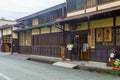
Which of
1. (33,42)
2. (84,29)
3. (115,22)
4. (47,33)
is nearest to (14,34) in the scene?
(33,42)

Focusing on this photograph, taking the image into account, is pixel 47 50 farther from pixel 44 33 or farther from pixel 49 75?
pixel 49 75

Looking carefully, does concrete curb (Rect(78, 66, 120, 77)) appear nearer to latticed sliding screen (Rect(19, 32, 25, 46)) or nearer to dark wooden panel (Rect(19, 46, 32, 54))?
dark wooden panel (Rect(19, 46, 32, 54))

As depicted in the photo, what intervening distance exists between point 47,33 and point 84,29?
8.02 metres

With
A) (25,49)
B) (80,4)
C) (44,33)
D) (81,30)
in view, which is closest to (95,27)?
(81,30)

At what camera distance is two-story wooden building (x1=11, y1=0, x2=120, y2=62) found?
60.3 feet

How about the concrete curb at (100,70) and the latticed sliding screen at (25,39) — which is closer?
the concrete curb at (100,70)

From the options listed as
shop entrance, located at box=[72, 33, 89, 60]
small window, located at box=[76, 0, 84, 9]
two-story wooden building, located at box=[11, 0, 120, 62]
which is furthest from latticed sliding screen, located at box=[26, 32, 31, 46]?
small window, located at box=[76, 0, 84, 9]

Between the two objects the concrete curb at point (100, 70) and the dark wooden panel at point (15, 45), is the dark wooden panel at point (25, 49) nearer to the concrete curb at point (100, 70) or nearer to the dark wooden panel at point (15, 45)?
the dark wooden panel at point (15, 45)

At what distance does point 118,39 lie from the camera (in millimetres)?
17875

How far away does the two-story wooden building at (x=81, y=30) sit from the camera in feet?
60.3

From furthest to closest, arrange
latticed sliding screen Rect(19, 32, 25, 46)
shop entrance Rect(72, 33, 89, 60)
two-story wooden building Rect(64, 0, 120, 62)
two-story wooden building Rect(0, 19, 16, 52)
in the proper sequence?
two-story wooden building Rect(0, 19, 16, 52), latticed sliding screen Rect(19, 32, 25, 46), shop entrance Rect(72, 33, 89, 60), two-story wooden building Rect(64, 0, 120, 62)

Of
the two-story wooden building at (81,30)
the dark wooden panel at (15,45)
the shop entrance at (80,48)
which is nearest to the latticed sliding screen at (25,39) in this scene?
the two-story wooden building at (81,30)

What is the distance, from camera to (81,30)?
21953mm

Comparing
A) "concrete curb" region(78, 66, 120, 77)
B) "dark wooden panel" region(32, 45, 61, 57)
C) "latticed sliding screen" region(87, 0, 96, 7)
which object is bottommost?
"concrete curb" region(78, 66, 120, 77)
